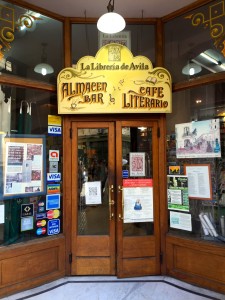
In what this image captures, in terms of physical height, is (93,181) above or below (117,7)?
below

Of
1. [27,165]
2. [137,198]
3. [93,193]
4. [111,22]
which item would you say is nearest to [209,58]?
[111,22]

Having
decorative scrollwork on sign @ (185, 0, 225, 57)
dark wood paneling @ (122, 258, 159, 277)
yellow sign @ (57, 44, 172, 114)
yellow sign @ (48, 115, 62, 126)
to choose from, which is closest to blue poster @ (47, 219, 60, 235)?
dark wood paneling @ (122, 258, 159, 277)

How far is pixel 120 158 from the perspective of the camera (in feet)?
12.4

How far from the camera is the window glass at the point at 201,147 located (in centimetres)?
349

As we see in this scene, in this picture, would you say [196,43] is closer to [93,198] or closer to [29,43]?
[29,43]

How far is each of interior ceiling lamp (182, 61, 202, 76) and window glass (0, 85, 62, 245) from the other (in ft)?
6.03

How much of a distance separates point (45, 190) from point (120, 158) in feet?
3.61

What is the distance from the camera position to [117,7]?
12.5 ft

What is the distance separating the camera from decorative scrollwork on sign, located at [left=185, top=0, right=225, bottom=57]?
349cm

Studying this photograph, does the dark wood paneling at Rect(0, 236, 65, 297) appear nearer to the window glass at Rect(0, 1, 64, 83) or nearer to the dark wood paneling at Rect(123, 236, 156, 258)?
the dark wood paneling at Rect(123, 236, 156, 258)

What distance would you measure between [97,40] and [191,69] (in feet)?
4.54

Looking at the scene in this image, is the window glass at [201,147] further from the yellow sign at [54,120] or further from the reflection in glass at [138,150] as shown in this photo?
the yellow sign at [54,120]

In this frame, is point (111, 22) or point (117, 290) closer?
point (111, 22)

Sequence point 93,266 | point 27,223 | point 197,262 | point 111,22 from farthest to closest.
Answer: point 93,266 < point 27,223 < point 197,262 < point 111,22
